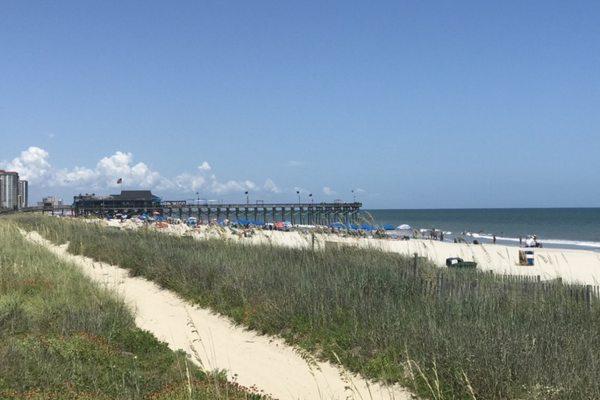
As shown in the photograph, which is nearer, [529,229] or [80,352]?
[80,352]

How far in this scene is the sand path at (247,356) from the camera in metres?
6.73

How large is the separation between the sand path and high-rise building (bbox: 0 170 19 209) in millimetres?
120905

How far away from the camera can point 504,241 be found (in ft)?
186

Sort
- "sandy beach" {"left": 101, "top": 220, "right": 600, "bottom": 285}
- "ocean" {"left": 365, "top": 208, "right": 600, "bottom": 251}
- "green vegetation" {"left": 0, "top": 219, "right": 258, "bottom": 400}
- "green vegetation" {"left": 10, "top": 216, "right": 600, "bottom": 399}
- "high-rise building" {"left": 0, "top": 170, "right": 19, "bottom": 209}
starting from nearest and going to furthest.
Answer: "green vegetation" {"left": 0, "top": 219, "right": 258, "bottom": 400} < "green vegetation" {"left": 10, "top": 216, "right": 600, "bottom": 399} < "sandy beach" {"left": 101, "top": 220, "right": 600, "bottom": 285} < "ocean" {"left": 365, "top": 208, "right": 600, "bottom": 251} < "high-rise building" {"left": 0, "top": 170, "right": 19, "bottom": 209}

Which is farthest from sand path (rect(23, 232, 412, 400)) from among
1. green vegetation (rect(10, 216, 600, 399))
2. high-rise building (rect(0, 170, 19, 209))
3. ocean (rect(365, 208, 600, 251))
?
high-rise building (rect(0, 170, 19, 209))

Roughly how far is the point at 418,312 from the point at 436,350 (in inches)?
61.1

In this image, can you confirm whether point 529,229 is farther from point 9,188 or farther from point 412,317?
point 9,188

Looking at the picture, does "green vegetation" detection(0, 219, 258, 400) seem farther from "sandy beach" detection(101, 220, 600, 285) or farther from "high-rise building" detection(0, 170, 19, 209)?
"high-rise building" detection(0, 170, 19, 209)

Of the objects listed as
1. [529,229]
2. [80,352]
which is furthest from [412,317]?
[529,229]

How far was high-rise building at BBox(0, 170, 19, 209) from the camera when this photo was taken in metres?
119

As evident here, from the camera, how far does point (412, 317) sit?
7.86 metres

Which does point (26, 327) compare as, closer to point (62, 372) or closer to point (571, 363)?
point (62, 372)

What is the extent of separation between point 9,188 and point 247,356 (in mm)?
130704

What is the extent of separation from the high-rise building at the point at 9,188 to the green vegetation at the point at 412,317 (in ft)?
390
